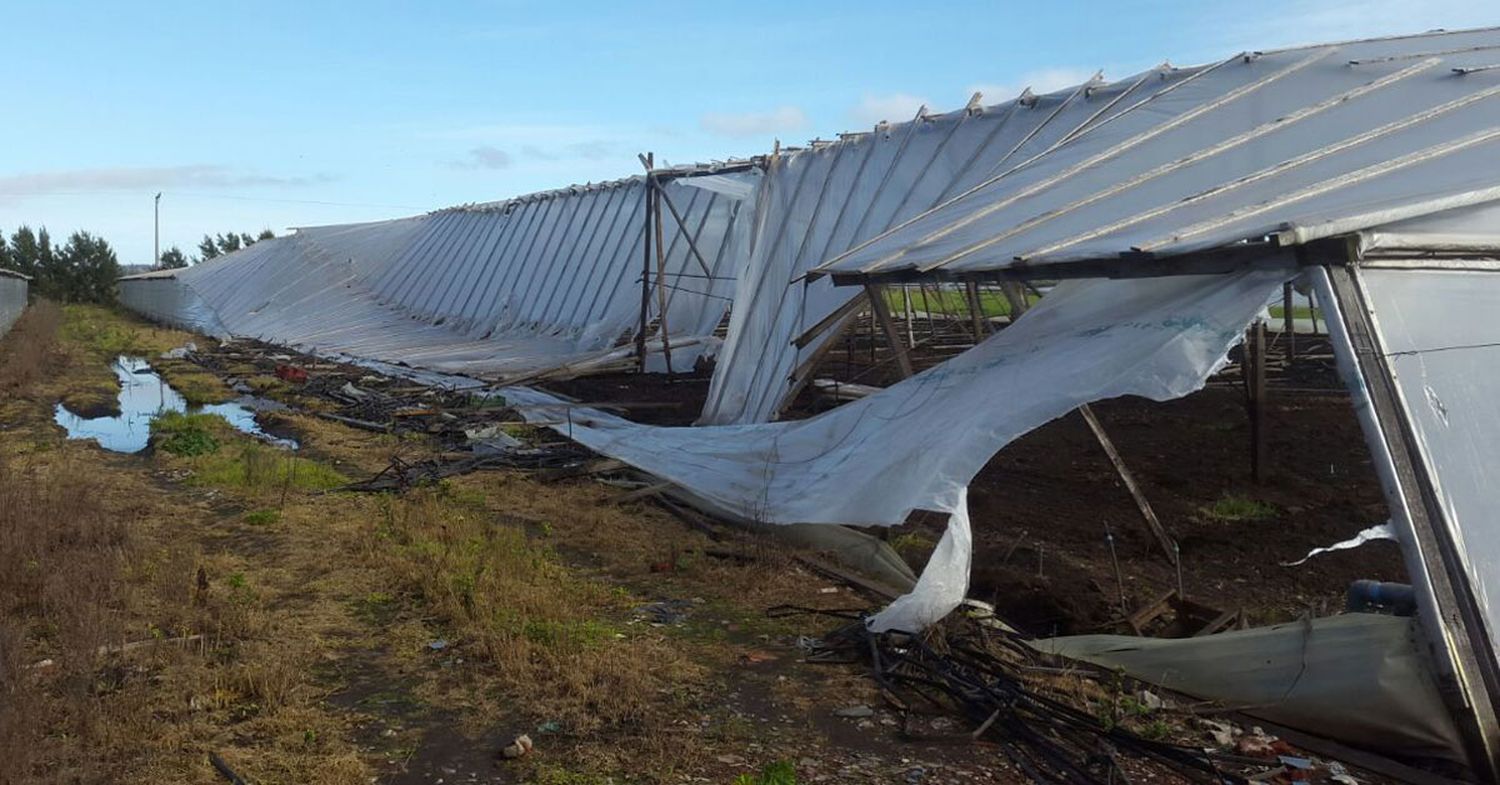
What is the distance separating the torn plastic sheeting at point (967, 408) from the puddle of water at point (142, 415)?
7285 mm

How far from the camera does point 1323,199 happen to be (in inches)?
232

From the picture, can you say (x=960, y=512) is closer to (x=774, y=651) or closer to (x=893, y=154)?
(x=774, y=651)

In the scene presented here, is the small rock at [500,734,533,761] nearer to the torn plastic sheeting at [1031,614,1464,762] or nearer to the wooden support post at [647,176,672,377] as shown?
the torn plastic sheeting at [1031,614,1464,762]

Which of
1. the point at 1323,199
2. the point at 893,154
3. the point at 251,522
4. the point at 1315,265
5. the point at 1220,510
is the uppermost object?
the point at 893,154

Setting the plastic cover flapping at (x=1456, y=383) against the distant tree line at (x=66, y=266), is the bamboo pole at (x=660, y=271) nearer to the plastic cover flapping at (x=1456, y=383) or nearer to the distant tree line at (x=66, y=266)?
the plastic cover flapping at (x=1456, y=383)

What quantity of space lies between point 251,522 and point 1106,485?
6866mm

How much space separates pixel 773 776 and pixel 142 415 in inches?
582

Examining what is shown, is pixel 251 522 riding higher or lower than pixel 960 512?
lower

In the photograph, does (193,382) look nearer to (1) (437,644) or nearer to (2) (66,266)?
(1) (437,644)

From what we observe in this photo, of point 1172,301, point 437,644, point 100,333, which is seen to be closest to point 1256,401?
point 1172,301

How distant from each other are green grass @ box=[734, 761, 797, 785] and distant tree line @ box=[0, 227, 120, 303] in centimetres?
5864

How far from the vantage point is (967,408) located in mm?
6371

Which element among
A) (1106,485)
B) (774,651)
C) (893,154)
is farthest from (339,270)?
(774,651)

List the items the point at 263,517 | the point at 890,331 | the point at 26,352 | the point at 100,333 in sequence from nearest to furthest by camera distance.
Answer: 1. the point at 263,517
2. the point at 890,331
3. the point at 26,352
4. the point at 100,333
